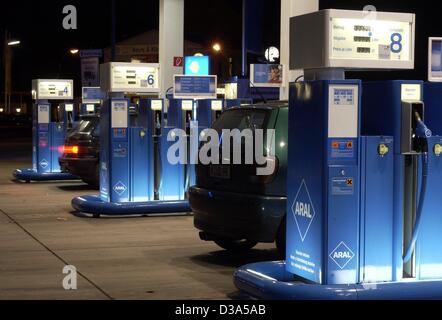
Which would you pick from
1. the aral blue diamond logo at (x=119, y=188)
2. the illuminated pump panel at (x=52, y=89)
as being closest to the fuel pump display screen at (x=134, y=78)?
the aral blue diamond logo at (x=119, y=188)

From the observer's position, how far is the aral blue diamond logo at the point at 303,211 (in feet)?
22.5

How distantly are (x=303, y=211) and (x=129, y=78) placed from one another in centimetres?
767

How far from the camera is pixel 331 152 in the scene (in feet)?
21.9

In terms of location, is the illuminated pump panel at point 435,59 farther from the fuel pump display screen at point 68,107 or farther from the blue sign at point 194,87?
the fuel pump display screen at point 68,107

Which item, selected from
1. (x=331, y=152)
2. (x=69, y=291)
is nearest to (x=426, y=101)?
(x=331, y=152)

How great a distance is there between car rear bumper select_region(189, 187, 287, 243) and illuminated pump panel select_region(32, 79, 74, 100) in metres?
12.0

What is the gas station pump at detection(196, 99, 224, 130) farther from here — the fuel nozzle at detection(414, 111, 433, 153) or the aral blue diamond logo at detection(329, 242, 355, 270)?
the aral blue diamond logo at detection(329, 242, 355, 270)

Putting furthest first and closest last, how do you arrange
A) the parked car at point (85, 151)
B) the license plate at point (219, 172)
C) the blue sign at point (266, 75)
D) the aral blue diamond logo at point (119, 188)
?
1. the parked car at point (85, 151)
2. the blue sign at point (266, 75)
3. the aral blue diamond logo at point (119, 188)
4. the license plate at point (219, 172)

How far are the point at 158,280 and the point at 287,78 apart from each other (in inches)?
270

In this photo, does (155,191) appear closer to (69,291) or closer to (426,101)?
(69,291)

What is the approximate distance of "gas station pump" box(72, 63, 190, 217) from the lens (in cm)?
1320

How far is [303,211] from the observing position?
6.97 metres

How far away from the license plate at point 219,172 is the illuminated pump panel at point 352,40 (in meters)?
2.05
